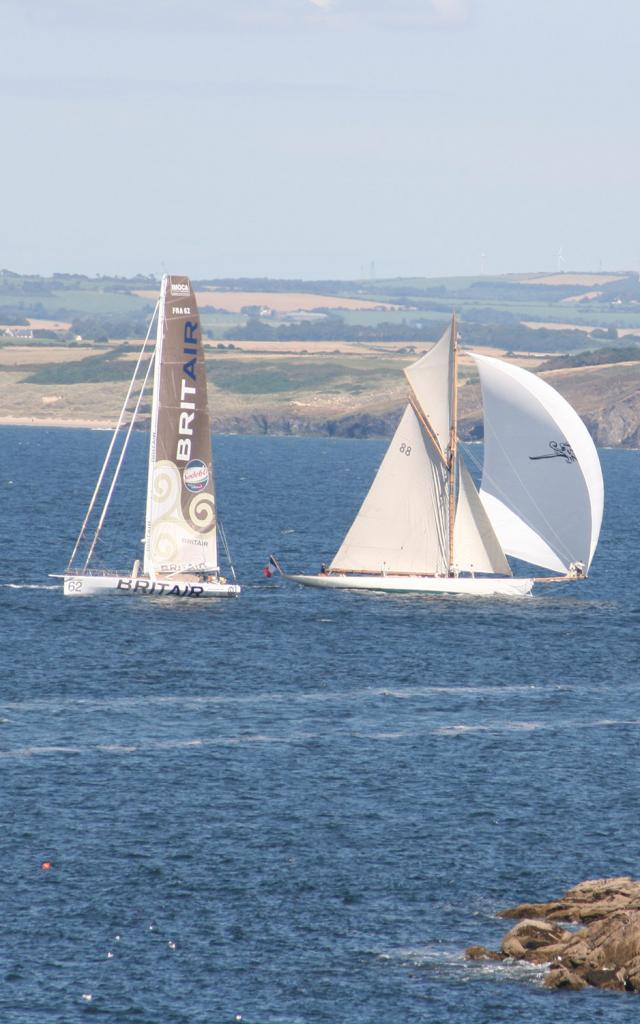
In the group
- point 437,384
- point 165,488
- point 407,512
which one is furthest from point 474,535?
point 165,488

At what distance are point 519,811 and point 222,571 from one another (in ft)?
194

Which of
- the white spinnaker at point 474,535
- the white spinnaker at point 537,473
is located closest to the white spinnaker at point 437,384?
the white spinnaker at point 537,473

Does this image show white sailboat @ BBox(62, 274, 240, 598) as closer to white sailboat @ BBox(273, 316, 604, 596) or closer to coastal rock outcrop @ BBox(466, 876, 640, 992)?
white sailboat @ BBox(273, 316, 604, 596)

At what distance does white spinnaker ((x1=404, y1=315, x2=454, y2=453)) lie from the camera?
330ft

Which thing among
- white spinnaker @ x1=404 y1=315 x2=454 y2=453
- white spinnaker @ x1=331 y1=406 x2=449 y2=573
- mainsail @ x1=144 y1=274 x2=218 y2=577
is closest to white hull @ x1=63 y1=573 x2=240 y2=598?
mainsail @ x1=144 y1=274 x2=218 y2=577

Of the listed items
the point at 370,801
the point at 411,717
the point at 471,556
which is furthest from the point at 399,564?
the point at 370,801

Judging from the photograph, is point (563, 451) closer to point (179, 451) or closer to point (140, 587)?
point (179, 451)

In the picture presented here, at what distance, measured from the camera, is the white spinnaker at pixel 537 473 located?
325 feet

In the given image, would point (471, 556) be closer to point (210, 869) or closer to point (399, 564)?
point (399, 564)

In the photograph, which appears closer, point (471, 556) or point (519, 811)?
point (519, 811)

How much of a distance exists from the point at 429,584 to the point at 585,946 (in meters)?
56.8

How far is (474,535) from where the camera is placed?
330 ft

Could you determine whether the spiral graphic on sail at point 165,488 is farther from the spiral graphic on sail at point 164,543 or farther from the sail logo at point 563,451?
the sail logo at point 563,451

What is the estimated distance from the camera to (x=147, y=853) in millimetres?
53500
